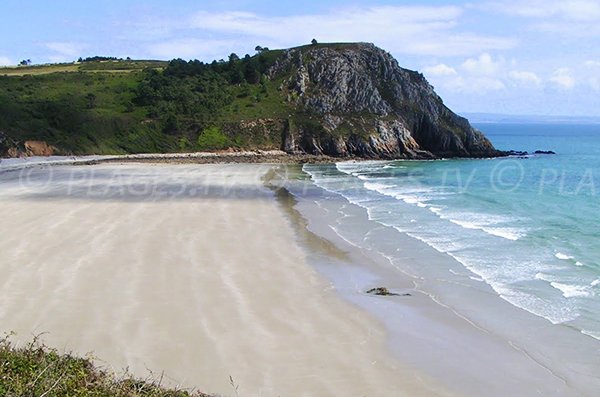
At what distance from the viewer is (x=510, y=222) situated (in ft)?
95.2

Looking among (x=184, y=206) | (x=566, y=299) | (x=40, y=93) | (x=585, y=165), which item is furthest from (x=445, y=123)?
(x=566, y=299)

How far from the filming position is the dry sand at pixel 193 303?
10.7 meters

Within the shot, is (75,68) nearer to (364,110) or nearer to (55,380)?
(364,110)

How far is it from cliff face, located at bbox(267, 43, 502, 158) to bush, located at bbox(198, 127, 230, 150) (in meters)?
7.82

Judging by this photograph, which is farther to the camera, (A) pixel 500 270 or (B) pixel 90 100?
A: (B) pixel 90 100

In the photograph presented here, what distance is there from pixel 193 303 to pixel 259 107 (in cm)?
7606

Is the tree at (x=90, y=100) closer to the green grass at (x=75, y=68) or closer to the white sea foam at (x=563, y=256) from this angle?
the green grass at (x=75, y=68)

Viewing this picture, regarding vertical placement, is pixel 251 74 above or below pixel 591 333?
above

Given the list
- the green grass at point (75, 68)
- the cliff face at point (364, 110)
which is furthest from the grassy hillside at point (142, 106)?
the cliff face at point (364, 110)

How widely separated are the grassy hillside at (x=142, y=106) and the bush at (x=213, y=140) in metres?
0.04

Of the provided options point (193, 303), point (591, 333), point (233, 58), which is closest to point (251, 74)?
point (233, 58)

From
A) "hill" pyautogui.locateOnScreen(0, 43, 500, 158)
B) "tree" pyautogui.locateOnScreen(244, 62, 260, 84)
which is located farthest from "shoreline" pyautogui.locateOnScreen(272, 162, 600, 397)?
"tree" pyautogui.locateOnScreen(244, 62, 260, 84)

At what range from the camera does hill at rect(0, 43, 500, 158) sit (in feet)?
250

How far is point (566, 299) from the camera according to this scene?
52.1ft
